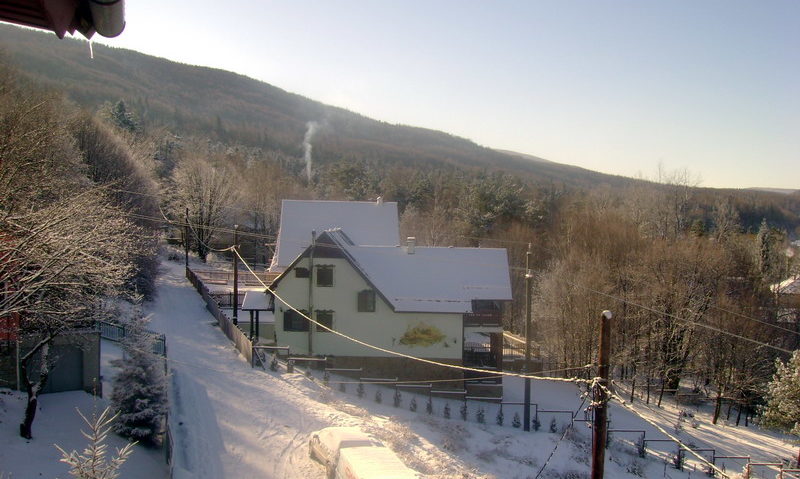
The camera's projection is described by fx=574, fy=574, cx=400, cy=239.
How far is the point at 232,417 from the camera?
62.0 feet

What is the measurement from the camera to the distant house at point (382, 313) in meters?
28.1

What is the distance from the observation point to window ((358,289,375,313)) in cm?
2864

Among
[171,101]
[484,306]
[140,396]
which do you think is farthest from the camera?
[171,101]

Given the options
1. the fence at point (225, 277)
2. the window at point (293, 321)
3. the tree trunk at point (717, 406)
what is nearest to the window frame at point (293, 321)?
the window at point (293, 321)

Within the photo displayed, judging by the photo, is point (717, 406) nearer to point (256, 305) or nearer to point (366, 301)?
point (366, 301)

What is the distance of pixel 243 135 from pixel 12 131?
428 feet

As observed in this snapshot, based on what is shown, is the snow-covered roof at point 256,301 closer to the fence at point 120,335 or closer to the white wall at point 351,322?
the white wall at point 351,322

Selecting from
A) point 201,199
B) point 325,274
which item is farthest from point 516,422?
point 201,199

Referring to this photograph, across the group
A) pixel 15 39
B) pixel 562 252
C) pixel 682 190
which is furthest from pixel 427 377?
pixel 15 39

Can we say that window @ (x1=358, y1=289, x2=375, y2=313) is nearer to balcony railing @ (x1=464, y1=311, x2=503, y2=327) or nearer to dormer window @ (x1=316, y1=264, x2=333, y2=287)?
dormer window @ (x1=316, y1=264, x2=333, y2=287)

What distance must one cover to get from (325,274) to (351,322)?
9.06ft

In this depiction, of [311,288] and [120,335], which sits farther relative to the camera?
[311,288]

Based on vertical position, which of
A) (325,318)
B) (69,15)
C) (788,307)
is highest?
(69,15)

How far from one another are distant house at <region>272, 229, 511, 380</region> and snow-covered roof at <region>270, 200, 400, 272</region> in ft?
30.5
